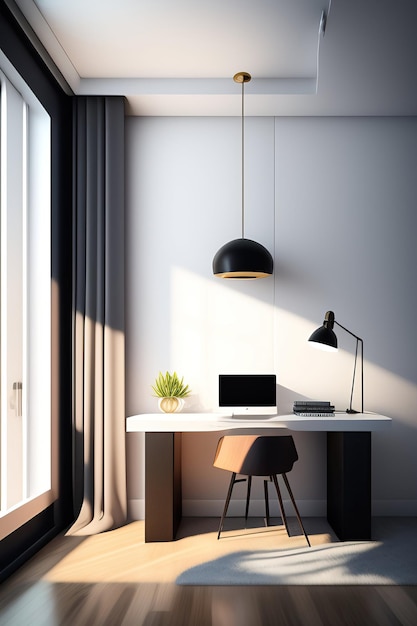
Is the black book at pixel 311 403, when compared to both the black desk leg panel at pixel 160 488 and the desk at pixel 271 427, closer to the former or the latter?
the desk at pixel 271 427

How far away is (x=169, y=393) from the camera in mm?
4156

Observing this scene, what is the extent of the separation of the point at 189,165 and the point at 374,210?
4.74ft

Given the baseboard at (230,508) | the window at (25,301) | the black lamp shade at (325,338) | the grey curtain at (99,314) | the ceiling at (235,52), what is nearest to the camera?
the ceiling at (235,52)

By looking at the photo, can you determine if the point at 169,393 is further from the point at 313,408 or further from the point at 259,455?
the point at 313,408

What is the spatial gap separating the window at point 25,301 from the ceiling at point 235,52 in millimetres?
471

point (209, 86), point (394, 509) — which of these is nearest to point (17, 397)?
point (209, 86)

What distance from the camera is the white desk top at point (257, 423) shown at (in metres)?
3.65

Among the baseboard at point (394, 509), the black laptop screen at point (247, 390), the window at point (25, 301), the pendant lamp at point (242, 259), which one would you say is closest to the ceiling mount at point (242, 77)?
the pendant lamp at point (242, 259)

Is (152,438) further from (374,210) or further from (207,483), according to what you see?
(374,210)

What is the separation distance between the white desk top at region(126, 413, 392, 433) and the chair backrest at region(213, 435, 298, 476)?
0.12m

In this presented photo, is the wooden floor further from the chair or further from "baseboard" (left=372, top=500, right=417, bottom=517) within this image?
"baseboard" (left=372, top=500, right=417, bottom=517)

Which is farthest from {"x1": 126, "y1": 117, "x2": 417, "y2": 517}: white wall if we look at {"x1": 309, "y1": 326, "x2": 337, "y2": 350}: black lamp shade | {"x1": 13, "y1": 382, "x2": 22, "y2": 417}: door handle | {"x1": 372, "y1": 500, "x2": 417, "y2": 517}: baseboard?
{"x1": 13, "y1": 382, "x2": 22, "y2": 417}: door handle

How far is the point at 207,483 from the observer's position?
4309 mm

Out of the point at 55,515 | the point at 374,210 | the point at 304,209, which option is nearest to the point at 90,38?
the point at 304,209
